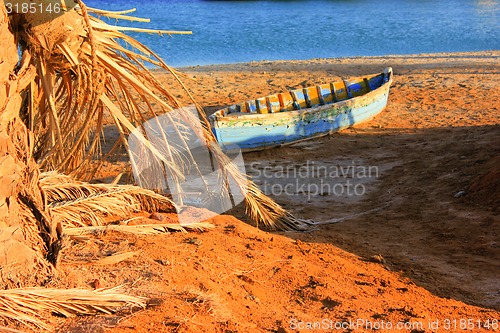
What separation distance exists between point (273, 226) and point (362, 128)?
6.51 meters

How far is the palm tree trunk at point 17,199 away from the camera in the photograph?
347 cm

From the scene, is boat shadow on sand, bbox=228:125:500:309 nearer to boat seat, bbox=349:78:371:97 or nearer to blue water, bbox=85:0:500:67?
boat seat, bbox=349:78:371:97

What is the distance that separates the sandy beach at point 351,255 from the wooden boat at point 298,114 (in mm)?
271

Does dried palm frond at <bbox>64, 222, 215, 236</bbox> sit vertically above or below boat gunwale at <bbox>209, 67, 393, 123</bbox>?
above

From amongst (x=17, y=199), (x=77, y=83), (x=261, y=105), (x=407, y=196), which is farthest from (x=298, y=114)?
(x=17, y=199)

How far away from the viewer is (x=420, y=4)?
36031 millimetres

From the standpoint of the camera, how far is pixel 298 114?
36.4ft

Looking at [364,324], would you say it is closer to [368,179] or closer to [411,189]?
[411,189]

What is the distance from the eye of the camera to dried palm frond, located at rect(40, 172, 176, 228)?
4543 mm

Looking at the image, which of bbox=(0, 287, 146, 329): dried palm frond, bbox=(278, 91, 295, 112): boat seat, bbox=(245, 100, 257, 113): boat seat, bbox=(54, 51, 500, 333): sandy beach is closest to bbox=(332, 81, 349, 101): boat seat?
bbox=(278, 91, 295, 112): boat seat

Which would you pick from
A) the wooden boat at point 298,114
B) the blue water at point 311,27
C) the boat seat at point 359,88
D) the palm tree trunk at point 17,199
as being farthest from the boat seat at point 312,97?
the palm tree trunk at point 17,199

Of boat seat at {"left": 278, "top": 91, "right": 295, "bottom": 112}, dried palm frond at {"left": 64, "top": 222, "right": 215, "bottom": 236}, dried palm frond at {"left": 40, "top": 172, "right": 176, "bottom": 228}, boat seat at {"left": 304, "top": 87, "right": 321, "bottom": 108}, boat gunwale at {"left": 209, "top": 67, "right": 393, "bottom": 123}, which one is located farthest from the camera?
boat seat at {"left": 304, "top": 87, "right": 321, "bottom": 108}

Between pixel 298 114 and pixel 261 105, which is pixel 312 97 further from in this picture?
pixel 298 114

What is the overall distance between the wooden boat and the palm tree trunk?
650 centimetres
